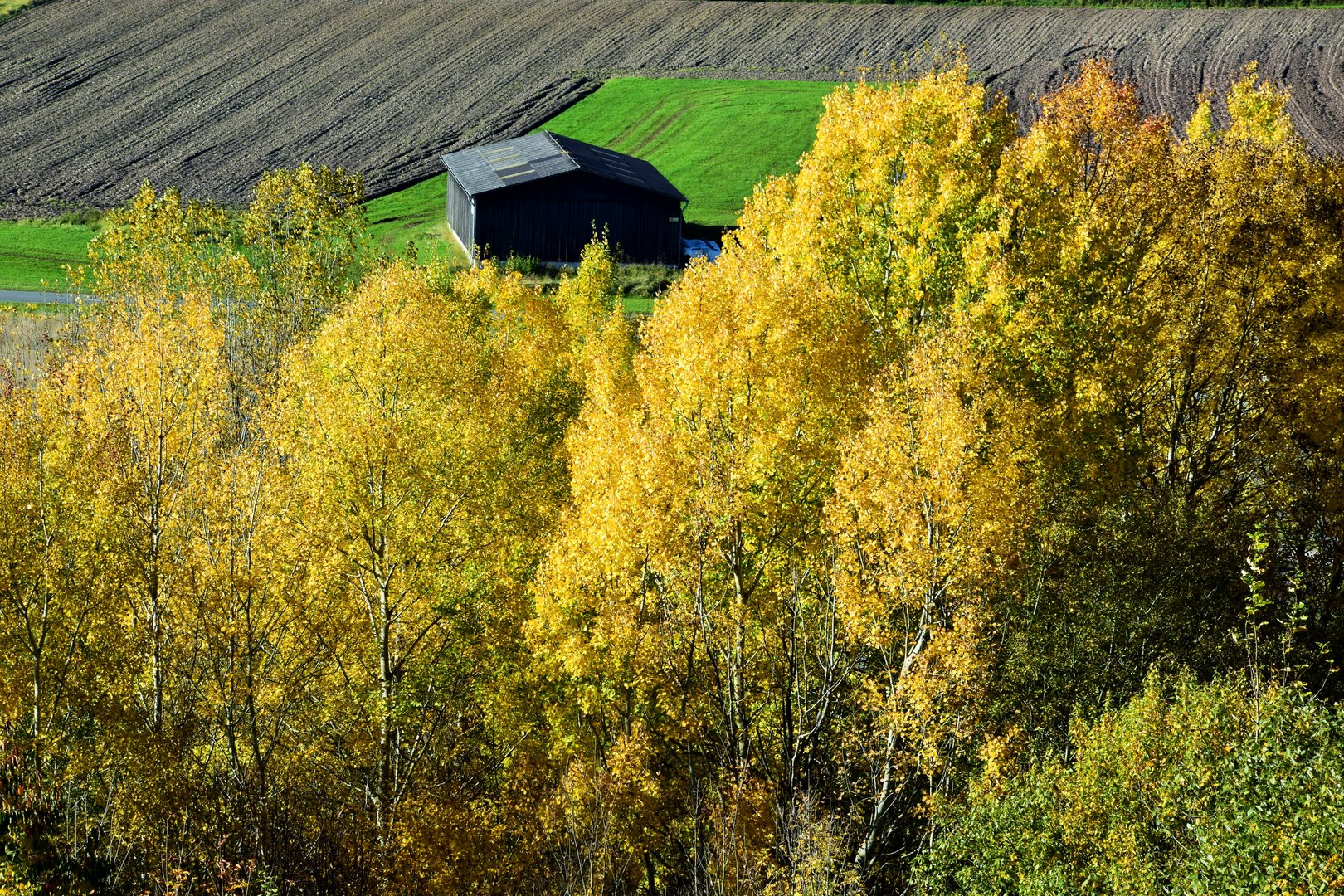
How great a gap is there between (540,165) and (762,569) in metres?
64.3

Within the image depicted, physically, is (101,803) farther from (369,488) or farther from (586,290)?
(586,290)

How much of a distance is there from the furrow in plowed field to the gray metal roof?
13.9 m

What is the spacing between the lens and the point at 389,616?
3400 centimetres

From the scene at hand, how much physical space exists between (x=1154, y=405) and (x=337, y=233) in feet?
147

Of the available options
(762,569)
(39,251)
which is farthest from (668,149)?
(762,569)

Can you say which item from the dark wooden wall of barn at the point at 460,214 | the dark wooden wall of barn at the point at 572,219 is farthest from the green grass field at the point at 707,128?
the dark wooden wall of barn at the point at 460,214

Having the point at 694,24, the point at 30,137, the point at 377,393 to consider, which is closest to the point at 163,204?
the point at 377,393

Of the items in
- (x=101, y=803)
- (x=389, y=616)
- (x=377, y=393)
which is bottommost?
(x=101, y=803)

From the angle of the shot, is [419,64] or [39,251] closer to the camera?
[39,251]

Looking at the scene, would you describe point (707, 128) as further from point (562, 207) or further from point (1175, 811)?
point (1175, 811)

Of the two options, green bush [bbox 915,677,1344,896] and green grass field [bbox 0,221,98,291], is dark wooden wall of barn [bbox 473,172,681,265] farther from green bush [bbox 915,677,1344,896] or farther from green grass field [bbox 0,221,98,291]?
green bush [bbox 915,677,1344,896]

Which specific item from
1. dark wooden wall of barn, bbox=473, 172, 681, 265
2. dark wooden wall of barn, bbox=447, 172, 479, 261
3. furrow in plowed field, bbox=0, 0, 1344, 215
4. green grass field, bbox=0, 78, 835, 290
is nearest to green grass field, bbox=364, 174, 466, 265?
green grass field, bbox=0, 78, 835, 290

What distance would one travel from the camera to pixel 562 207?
296 ft

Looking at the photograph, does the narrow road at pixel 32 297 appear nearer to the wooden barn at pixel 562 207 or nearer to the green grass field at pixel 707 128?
the wooden barn at pixel 562 207
